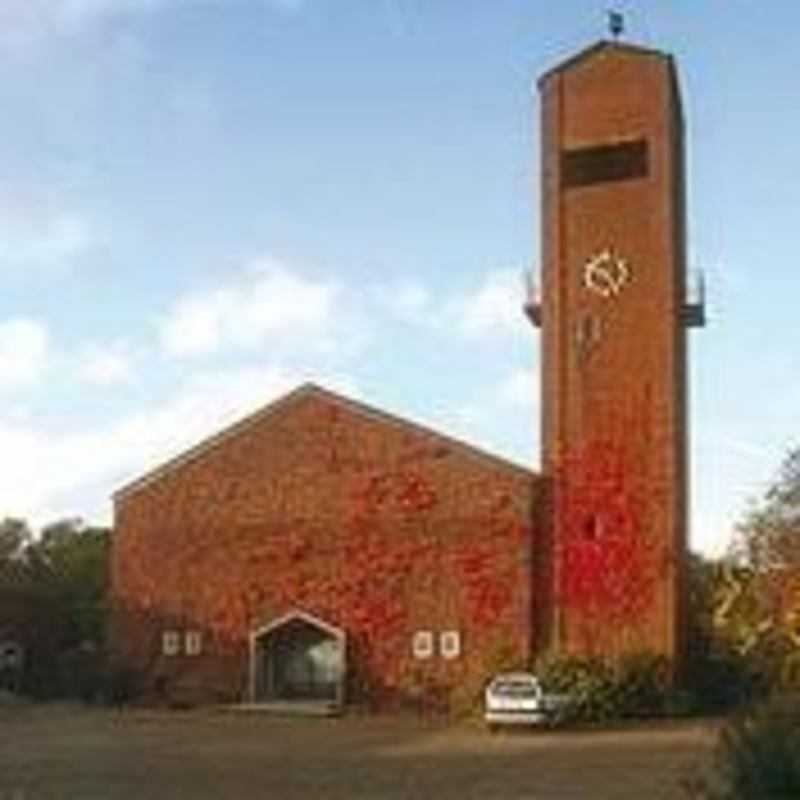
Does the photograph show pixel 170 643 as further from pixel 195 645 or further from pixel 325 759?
pixel 325 759

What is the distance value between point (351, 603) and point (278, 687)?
3697 millimetres

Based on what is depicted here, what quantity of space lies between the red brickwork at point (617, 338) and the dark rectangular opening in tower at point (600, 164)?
158mm

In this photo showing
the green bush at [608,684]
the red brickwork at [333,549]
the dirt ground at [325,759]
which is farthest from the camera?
the red brickwork at [333,549]

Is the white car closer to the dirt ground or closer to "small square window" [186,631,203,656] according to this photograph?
the dirt ground

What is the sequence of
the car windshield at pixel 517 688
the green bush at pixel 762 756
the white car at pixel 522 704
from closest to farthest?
the green bush at pixel 762 756
the white car at pixel 522 704
the car windshield at pixel 517 688

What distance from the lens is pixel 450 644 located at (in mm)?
60000

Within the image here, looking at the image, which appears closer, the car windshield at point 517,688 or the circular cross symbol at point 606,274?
the car windshield at point 517,688

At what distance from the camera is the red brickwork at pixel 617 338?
191 feet

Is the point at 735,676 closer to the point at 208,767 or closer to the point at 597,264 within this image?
the point at 597,264

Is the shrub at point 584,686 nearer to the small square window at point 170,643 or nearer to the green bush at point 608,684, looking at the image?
the green bush at point 608,684

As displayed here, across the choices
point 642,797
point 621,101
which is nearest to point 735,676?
point 621,101

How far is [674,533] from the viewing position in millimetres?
57656

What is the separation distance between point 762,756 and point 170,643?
43488 millimetres

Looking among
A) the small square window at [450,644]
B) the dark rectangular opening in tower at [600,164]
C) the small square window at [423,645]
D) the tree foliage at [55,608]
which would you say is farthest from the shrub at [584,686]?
the tree foliage at [55,608]
